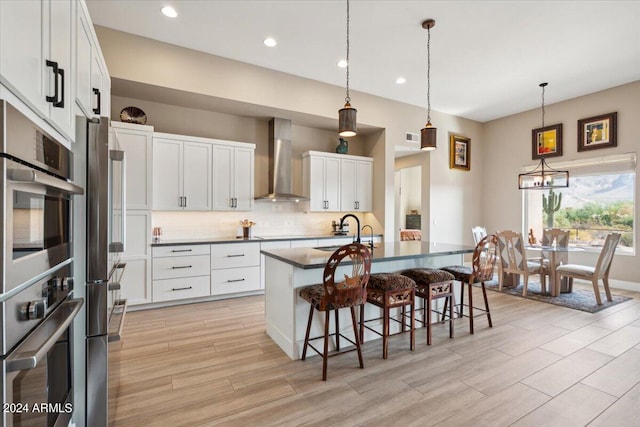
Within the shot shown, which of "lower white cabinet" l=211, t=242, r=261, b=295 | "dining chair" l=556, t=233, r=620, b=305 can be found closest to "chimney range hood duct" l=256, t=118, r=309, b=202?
"lower white cabinet" l=211, t=242, r=261, b=295

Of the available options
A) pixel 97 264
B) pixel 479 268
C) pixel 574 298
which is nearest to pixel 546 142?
pixel 574 298

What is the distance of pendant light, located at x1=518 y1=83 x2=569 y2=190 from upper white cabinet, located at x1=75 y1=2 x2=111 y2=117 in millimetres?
5729

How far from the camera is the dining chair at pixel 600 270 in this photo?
14.4ft

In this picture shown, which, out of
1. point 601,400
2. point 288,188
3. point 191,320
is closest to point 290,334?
point 191,320

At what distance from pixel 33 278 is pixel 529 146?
7928 mm

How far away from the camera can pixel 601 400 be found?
2109mm

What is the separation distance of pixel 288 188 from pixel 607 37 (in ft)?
15.5

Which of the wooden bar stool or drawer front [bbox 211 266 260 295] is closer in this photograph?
the wooden bar stool

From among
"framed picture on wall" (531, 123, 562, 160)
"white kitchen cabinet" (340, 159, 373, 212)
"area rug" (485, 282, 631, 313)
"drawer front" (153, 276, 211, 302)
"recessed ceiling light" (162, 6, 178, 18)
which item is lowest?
"area rug" (485, 282, 631, 313)

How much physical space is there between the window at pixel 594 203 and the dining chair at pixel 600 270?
127 centimetres

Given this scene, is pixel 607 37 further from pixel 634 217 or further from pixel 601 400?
pixel 601 400

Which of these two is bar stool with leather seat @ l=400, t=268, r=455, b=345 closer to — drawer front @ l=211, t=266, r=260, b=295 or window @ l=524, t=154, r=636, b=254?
drawer front @ l=211, t=266, r=260, b=295

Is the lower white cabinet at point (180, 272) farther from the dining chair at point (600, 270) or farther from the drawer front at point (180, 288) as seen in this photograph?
the dining chair at point (600, 270)

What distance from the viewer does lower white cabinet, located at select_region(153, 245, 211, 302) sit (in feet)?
13.3
